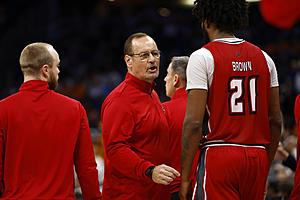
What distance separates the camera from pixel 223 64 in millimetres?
3090

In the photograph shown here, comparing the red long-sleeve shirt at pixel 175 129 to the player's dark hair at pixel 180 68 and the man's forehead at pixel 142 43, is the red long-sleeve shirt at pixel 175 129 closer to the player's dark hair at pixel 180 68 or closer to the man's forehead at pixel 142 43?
the player's dark hair at pixel 180 68

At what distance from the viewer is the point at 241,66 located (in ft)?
10.3

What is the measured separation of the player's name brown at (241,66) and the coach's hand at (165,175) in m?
0.78

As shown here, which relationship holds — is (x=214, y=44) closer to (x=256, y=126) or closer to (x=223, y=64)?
(x=223, y=64)

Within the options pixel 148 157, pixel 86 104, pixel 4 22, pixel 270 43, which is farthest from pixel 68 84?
pixel 148 157

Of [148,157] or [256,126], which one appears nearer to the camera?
[256,126]

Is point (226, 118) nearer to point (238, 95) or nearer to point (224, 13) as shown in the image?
point (238, 95)

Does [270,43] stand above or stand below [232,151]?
above

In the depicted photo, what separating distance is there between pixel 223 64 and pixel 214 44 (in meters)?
0.17

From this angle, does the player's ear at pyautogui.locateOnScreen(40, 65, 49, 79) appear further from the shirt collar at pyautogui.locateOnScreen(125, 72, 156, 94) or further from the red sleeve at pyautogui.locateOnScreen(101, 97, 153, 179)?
the shirt collar at pyautogui.locateOnScreen(125, 72, 156, 94)

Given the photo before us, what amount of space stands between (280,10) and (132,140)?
6266mm

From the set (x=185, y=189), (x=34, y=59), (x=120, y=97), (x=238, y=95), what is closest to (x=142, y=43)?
(x=120, y=97)

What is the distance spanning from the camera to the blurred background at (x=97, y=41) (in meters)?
12.1

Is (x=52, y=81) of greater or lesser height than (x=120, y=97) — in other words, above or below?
above
